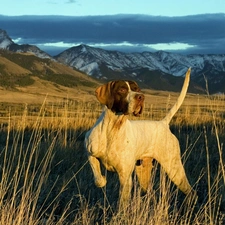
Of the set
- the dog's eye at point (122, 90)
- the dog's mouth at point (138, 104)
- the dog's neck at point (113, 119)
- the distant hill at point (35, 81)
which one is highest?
the dog's eye at point (122, 90)

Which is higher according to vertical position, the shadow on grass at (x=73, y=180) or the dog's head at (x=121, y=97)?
the dog's head at (x=121, y=97)

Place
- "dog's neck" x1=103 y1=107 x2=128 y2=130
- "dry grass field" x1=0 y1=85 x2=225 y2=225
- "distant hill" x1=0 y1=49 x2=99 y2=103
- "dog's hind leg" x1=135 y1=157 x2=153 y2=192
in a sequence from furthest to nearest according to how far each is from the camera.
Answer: "distant hill" x1=0 y1=49 x2=99 y2=103
"dog's hind leg" x1=135 y1=157 x2=153 y2=192
"dog's neck" x1=103 y1=107 x2=128 y2=130
"dry grass field" x1=0 y1=85 x2=225 y2=225

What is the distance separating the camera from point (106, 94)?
537 cm

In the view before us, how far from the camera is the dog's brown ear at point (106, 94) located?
5352 mm

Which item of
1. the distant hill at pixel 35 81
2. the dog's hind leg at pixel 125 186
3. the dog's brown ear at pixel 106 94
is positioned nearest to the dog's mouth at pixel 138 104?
the dog's brown ear at pixel 106 94

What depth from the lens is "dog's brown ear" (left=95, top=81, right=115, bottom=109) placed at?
5.35m

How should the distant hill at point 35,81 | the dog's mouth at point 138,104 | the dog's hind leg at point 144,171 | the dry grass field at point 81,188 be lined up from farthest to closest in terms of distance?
the distant hill at point 35,81 → the dog's hind leg at point 144,171 → the dog's mouth at point 138,104 → the dry grass field at point 81,188

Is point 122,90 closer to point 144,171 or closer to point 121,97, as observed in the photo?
point 121,97

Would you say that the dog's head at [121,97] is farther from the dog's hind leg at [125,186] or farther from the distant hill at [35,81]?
the distant hill at [35,81]

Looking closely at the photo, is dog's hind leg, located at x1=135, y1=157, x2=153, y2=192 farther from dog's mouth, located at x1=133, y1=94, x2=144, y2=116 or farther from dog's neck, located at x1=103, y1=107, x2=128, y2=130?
dog's mouth, located at x1=133, y1=94, x2=144, y2=116

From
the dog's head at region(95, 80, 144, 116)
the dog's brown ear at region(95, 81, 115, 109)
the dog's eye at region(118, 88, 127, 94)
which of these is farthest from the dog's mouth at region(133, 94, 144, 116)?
the dog's brown ear at region(95, 81, 115, 109)

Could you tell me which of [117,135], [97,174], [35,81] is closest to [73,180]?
[97,174]

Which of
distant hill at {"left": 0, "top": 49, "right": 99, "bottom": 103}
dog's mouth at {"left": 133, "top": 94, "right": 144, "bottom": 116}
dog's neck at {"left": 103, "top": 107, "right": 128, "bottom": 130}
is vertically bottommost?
distant hill at {"left": 0, "top": 49, "right": 99, "bottom": 103}

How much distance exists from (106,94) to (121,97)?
157 millimetres
